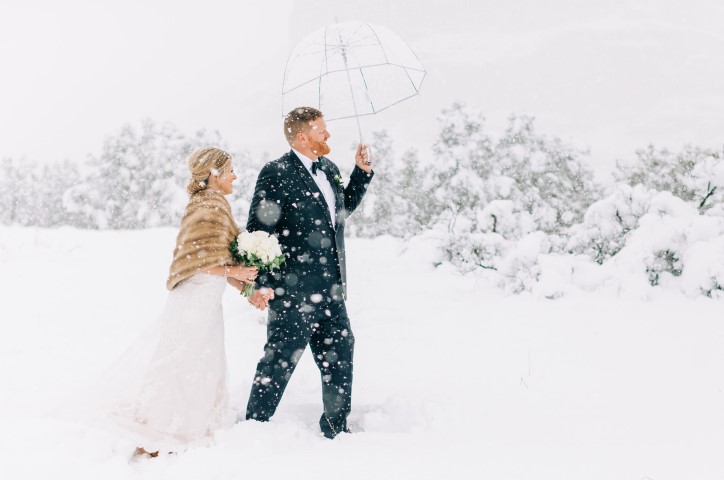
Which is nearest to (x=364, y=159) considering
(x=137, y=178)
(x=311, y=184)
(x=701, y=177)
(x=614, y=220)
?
(x=311, y=184)

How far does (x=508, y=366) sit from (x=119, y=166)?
119ft

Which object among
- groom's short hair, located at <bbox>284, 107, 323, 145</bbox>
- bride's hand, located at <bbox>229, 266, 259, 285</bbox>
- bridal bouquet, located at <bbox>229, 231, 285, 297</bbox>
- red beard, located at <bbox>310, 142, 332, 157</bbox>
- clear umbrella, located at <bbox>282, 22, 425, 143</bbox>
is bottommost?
bride's hand, located at <bbox>229, 266, 259, 285</bbox>

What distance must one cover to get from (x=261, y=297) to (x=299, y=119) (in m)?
1.19

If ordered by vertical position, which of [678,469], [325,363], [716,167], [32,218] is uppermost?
[716,167]

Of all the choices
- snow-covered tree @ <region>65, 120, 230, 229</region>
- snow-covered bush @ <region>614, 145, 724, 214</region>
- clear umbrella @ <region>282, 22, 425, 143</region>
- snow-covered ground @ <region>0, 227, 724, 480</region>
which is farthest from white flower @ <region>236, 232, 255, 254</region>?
snow-covered tree @ <region>65, 120, 230, 229</region>

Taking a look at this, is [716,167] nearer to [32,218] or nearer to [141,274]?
[141,274]

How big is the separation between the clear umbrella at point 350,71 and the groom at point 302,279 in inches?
24.7

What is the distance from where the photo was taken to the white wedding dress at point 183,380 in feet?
10.0

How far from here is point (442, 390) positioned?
3.80 meters

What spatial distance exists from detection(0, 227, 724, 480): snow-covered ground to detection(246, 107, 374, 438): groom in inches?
10.5

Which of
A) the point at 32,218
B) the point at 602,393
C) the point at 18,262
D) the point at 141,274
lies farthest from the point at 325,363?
the point at 32,218

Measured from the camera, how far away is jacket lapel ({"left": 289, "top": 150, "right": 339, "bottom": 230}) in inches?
128

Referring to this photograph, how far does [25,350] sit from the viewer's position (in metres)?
5.19

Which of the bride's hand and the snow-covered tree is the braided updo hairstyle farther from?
the snow-covered tree
